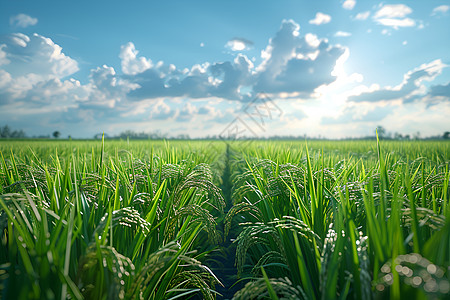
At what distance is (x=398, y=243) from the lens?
103 centimetres

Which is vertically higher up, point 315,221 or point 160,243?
point 315,221

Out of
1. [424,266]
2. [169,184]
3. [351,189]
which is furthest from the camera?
[169,184]

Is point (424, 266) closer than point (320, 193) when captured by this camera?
Yes

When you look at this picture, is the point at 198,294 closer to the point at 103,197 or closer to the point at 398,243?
the point at 103,197

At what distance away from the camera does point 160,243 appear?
1784 millimetres

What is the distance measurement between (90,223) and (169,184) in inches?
55.2

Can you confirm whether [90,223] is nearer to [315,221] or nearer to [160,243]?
[160,243]

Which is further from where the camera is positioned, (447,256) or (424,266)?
(447,256)

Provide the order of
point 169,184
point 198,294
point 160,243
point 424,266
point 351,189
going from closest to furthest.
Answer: point 424,266 → point 160,243 → point 351,189 → point 198,294 → point 169,184

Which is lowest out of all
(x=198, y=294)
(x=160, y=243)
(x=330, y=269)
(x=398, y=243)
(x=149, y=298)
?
(x=198, y=294)

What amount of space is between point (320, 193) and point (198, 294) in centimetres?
136

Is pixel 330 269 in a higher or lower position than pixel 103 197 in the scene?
lower

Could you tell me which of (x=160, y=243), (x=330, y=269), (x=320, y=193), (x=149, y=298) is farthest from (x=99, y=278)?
(x=320, y=193)

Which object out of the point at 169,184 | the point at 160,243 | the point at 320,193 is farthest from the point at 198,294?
the point at 320,193
